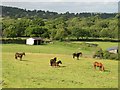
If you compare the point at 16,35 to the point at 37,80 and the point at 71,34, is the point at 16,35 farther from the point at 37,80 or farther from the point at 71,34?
the point at 37,80

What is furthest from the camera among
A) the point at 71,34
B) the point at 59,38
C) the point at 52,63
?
the point at 71,34

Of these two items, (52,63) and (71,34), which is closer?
(52,63)

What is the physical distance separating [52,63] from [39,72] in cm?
423

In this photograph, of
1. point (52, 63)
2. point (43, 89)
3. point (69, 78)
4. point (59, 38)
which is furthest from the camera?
point (59, 38)

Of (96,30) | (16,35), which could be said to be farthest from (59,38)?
(96,30)

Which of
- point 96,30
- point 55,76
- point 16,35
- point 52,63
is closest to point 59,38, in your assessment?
point 16,35

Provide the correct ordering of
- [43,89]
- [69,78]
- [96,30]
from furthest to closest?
[96,30]
[69,78]
[43,89]

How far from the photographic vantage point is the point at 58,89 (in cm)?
1764

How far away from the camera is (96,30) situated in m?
124

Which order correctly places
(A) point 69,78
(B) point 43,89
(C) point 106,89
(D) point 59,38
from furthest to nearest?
(D) point 59,38 < (A) point 69,78 < (C) point 106,89 < (B) point 43,89

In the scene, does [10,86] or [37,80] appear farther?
[37,80]

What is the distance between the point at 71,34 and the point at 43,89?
91.9 meters

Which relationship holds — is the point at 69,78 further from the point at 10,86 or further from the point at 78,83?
the point at 10,86

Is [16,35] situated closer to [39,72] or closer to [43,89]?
[39,72]
